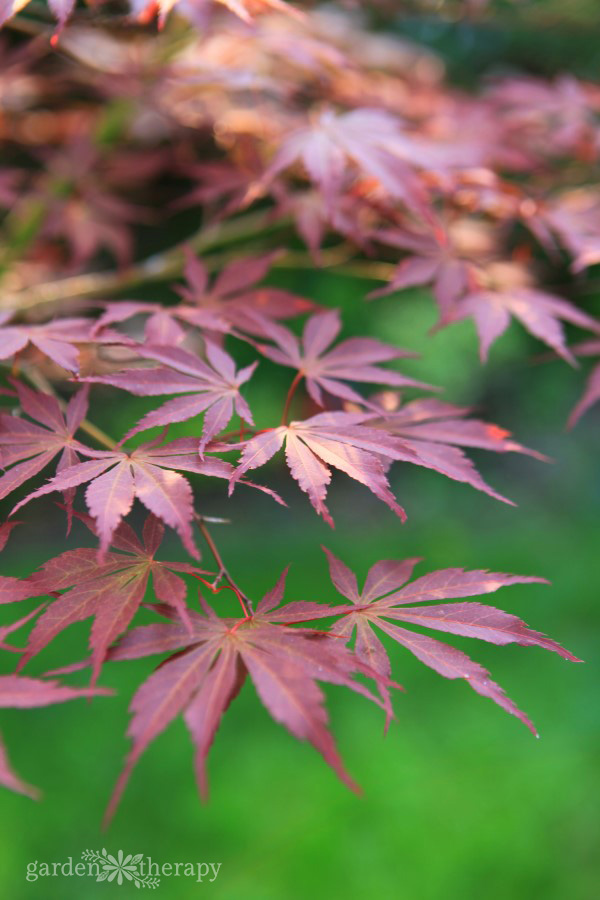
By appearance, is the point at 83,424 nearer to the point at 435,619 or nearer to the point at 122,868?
the point at 435,619

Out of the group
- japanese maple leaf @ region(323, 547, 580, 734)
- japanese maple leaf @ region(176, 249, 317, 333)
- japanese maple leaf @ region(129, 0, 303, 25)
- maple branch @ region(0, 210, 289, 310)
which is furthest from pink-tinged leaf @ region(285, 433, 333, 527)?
maple branch @ region(0, 210, 289, 310)

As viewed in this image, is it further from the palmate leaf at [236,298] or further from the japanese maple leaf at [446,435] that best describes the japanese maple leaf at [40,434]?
the japanese maple leaf at [446,435]

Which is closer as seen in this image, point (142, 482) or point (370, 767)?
point (142, 482)

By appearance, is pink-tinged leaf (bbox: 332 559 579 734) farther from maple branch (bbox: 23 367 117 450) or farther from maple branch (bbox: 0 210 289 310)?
maple branch (bbox: 0 210 289 310)

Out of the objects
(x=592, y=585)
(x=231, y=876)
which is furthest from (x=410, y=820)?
(x=592, y=585)

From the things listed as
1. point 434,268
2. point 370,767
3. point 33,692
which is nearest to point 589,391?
point 434,268

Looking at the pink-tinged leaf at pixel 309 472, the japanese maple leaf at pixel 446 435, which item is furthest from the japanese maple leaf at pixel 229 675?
the japanese maple leaf at pixel 446 435
